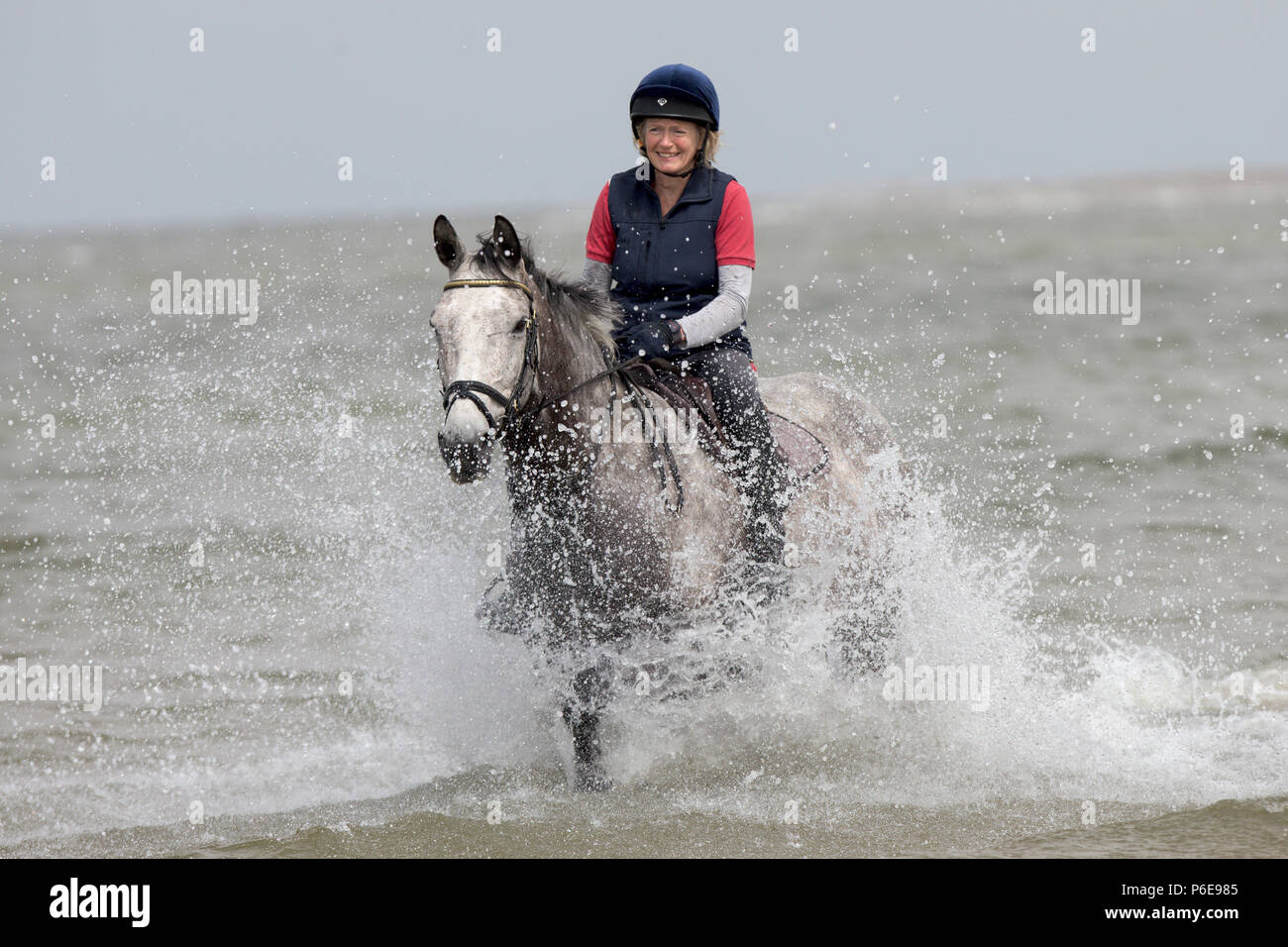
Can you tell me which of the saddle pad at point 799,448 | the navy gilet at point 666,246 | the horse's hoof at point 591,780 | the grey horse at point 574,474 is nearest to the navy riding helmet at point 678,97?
the navy gilet at point 666,246

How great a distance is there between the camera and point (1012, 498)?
41.4 feet

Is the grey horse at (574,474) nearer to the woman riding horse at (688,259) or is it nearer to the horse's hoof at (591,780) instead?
the horse's hoof at (591,780)

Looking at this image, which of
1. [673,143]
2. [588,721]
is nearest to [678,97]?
[673,143]

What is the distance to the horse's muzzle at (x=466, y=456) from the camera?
4.47 meters

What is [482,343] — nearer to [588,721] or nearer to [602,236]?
[602,236]

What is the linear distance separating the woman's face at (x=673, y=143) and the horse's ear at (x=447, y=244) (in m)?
1.19

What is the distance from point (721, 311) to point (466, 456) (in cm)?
159

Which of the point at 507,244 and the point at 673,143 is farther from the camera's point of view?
the point at 673,143

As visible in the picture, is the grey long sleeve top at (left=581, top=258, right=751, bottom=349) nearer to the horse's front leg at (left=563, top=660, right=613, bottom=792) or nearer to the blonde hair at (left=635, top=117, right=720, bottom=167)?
the blonde hair at (left=635, top=117, right=720, bottom=167)

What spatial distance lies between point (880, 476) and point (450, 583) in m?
2.42

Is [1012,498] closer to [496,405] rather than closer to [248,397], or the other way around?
[496,405]

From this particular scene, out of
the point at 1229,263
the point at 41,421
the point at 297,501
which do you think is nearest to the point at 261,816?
the point at 297,501

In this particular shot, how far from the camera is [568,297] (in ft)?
17.3

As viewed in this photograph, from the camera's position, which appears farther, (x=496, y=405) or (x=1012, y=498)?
(x=1012, y=498)
